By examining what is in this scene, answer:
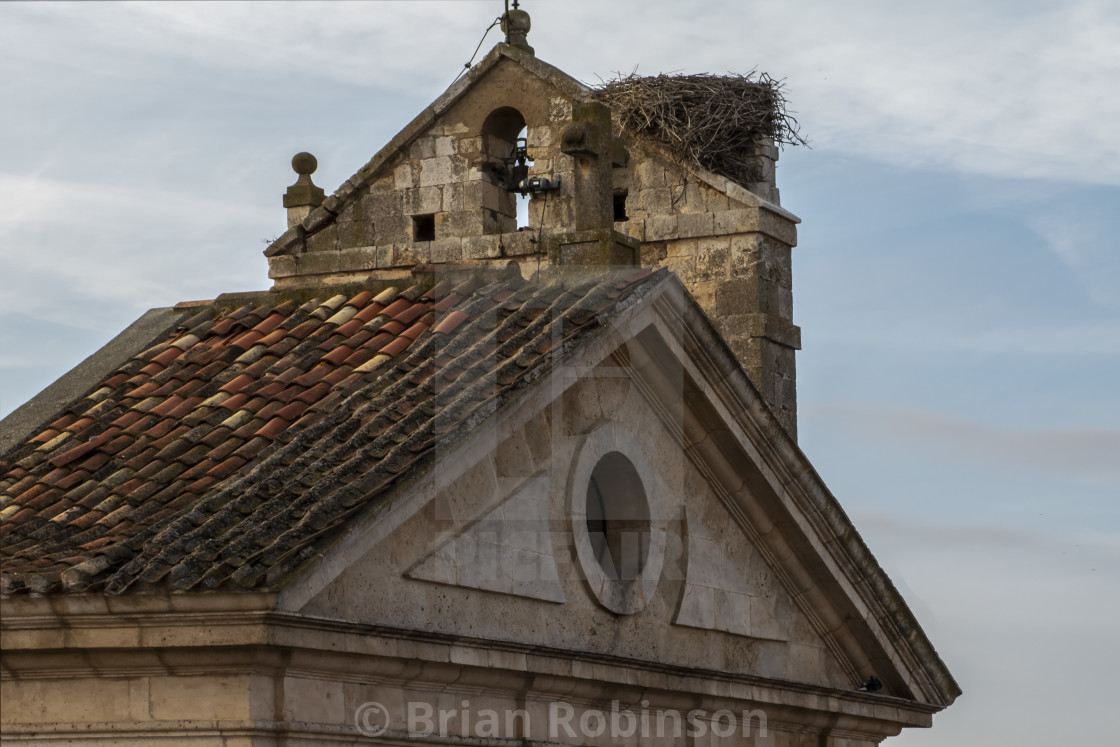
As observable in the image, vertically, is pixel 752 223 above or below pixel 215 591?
above

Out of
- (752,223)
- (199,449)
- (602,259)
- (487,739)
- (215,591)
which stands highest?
(752,223)

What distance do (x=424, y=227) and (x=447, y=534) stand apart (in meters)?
11.2

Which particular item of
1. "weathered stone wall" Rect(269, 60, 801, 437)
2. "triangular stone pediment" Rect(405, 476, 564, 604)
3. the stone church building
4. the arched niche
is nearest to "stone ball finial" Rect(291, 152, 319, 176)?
"weathered stone wall" Rect(269, 60, 801, 437)

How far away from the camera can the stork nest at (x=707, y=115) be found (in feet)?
63.1

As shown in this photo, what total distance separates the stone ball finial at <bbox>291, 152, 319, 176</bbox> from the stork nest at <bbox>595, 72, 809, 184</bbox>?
3135 millimetres

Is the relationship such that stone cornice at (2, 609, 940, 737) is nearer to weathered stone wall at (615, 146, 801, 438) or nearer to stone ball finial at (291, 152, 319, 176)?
weathered stone wall at (615, 146, 801, 438)

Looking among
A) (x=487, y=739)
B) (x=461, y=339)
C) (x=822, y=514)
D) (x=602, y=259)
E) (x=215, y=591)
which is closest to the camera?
(x=215, y=591)

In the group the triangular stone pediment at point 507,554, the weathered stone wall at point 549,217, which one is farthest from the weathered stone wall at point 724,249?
the triangular stone pediment at point 507,554

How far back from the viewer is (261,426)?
9188 mm

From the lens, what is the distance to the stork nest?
63.1 feet

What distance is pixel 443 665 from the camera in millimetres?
8438

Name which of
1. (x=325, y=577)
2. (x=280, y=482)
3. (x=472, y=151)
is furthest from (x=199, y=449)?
(x=472, y=151)

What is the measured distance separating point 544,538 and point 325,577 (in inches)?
75.3

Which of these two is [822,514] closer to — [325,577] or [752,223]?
[325,577]
